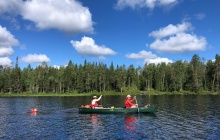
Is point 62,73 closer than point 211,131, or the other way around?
point 211,131

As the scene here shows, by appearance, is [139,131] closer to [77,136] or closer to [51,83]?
[77,136]

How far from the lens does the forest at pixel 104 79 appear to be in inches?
5797

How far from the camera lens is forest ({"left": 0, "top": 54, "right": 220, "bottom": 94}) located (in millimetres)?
147250

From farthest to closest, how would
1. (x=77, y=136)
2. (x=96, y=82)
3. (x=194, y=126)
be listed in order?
(x=96, y=82) < (x=194, y=126) < (x=77, y=136)

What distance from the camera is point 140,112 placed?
163 ft

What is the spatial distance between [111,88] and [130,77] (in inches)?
561

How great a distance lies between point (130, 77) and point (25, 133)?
13753cm

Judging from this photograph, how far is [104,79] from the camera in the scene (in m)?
156

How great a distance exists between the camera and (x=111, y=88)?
162375 mm

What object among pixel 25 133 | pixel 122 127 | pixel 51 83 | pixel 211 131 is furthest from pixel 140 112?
pixel 51 83

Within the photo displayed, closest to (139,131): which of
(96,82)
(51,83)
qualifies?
(96,82)

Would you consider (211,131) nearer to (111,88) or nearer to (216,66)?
(216,66)

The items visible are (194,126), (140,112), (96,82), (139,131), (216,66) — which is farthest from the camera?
(96,82)

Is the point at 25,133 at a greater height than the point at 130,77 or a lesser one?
lesser
